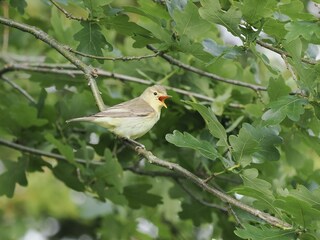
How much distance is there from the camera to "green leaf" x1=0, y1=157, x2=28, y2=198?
16.5 feet

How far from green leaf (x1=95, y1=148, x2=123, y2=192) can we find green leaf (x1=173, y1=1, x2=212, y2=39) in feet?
3.48

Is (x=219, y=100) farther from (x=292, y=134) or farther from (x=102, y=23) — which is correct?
(x=102, y=23)

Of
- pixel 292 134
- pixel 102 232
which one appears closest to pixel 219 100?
pixel 292 134

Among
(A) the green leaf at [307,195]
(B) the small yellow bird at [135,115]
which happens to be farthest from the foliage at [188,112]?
(B) the small yellow bird at [135,115]

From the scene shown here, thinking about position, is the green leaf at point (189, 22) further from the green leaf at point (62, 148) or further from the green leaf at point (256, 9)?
the green leaf at point (62, 148)

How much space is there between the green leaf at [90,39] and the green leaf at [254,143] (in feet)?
3.00

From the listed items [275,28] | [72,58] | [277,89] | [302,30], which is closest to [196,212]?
[277,89]

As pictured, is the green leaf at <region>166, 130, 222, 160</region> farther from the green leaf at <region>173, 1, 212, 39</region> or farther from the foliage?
the green leaf at <region>173, 1, 212, 39</region>

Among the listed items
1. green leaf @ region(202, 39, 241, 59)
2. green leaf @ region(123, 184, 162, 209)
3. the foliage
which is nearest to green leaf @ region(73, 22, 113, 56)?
the foliage

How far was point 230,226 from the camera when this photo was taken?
548cm

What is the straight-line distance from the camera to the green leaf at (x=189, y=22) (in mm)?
3801

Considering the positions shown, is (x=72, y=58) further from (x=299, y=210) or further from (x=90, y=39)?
(x=299, y=210)

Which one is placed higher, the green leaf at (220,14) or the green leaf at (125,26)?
the green leaf at (220,14)

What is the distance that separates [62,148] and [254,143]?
1557 millimetres
